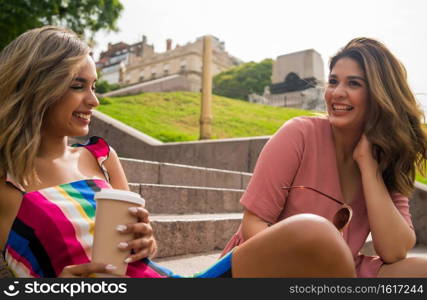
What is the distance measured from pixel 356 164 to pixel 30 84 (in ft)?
5.60

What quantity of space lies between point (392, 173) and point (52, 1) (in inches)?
596

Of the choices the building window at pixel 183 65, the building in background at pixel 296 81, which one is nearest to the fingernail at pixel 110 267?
the building in background at pixel 296 81

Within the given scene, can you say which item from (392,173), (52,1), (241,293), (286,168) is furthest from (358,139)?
(52,1)

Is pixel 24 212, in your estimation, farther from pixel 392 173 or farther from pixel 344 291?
pixel 392 173

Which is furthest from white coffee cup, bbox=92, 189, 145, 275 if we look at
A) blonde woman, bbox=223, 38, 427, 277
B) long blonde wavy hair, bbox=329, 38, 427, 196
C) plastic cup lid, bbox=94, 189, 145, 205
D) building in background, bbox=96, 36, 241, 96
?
building in background, bbox=96, 36, 241, 96

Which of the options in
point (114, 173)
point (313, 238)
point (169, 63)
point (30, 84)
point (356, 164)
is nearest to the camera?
point (313, 238)

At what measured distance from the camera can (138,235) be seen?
55.9 inches

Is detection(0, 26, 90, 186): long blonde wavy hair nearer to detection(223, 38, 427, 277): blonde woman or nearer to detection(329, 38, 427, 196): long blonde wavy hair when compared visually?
detection(223, 38, 427, 277): blonde woman

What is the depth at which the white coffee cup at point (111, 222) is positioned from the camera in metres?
1.28

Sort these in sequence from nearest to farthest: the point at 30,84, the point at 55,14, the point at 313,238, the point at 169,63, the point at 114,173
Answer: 1. the point at 313,238
2. the point at 30,84
3. the point at 114,173
4. the point at 55,14
5. the point at 169,63

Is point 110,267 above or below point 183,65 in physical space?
below

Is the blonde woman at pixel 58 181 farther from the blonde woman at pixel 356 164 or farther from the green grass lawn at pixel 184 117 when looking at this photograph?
the green grass lawn at pixel 184 117

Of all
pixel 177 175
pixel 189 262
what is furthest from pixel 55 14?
pixel 189 262

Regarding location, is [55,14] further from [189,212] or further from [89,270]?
[89,270]
